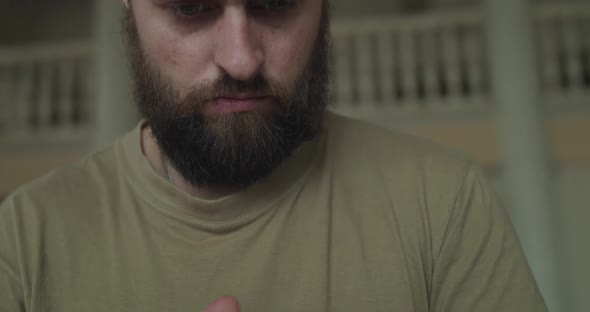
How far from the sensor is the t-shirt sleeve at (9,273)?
0.68m

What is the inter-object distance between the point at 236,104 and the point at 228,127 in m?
0.04

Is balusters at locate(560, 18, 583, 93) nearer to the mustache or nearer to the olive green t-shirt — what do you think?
the olive green t-shirt

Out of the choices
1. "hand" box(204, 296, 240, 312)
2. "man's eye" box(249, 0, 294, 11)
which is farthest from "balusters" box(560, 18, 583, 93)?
"hand" box(204, 296, 240, 312)

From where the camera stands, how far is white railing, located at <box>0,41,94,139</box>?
4281mm

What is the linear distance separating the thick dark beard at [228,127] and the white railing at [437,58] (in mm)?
2995

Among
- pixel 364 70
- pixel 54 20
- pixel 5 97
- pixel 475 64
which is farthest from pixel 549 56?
pixel 54 20

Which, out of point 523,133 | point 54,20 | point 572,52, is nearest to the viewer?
point 523,133

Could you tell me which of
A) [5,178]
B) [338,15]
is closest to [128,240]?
[5,178]

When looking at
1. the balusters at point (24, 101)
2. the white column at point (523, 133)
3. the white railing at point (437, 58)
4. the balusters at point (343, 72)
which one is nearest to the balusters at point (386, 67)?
the white railing at point (437, 58)

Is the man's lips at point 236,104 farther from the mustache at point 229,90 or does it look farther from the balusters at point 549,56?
the balusters at point 549,56

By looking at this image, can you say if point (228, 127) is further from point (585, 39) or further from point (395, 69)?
point (585, 39)

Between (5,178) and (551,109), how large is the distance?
455 cm

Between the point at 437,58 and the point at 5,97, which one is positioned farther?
the point at 5,97

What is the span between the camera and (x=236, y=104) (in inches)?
27.6
